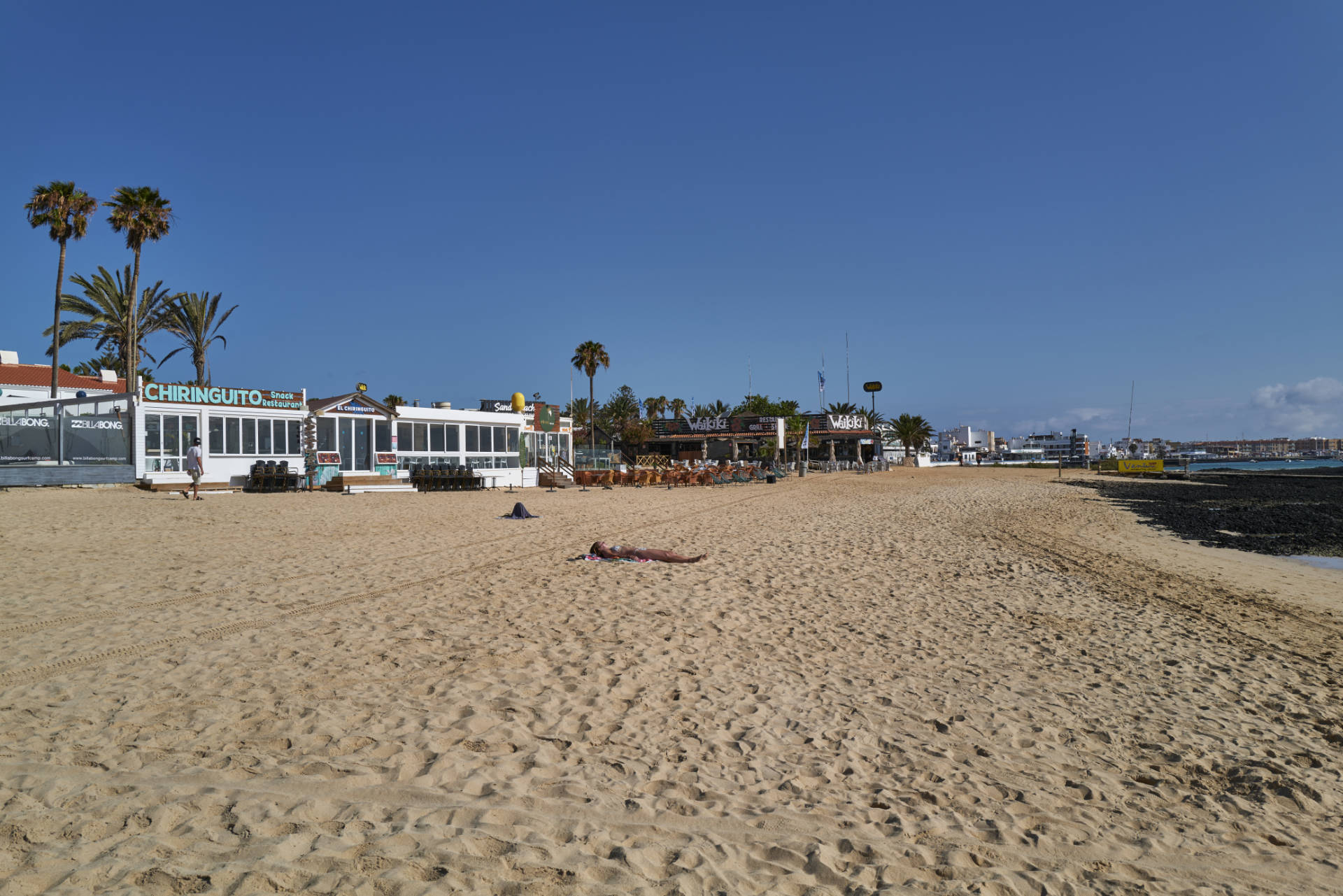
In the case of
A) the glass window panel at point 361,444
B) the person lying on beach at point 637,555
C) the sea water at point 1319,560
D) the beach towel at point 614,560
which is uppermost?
the glass window panel at point 361,444

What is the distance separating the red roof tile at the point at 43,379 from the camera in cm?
3850

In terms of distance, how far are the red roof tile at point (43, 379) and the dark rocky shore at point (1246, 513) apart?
4797 cm

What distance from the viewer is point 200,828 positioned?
3215 millimetres

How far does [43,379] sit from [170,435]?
22811 mm

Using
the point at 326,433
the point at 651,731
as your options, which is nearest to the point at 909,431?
the point at 326,433

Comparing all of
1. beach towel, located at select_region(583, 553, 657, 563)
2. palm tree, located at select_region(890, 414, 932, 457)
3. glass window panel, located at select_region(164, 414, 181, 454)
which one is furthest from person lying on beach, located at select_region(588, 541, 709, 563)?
palm tree, located at select_region(890, 414, 932, 457)

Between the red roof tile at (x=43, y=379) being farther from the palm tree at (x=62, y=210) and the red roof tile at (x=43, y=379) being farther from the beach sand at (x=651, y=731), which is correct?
the beach sand at (x=651, y=731)


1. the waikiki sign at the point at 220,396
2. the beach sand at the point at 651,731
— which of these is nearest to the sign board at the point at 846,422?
the waikiki sign at the point at 220,396

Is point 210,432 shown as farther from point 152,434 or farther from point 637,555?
point 637,555

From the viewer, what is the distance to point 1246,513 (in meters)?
25.8

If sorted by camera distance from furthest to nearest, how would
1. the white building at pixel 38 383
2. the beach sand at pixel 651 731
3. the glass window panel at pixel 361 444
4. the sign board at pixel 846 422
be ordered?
the sign board at pixel 846 422 → the white building at pixel 38 383 → the glass window panel at pixel 361 444 → the beach sand at pixel 651 731

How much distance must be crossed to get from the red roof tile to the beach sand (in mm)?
37768

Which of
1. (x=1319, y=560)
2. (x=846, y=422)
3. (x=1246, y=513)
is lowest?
(x=1246, y=513)

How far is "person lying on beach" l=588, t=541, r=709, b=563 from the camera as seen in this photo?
10320 mm
